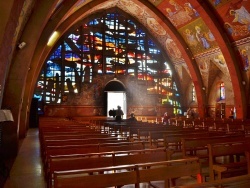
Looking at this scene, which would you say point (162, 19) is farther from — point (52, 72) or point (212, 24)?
point (52, 72)

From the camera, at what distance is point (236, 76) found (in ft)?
56.3

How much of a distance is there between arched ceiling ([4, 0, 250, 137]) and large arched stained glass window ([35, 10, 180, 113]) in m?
1.05

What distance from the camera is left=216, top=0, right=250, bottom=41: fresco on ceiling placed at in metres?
14.7

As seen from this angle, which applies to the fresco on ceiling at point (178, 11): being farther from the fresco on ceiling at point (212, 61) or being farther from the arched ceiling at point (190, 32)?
the fresco on ceiling at point (212, 61)

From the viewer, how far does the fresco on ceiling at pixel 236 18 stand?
1472 centimetres

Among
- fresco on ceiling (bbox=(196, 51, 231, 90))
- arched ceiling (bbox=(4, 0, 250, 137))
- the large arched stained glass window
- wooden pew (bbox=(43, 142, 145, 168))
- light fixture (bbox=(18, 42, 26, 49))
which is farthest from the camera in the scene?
the large arched stained glass window

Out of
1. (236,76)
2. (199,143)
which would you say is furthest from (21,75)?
(236,76)

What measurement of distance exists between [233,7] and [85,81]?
1256 cm

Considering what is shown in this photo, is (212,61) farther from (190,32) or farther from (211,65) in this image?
(190,32)

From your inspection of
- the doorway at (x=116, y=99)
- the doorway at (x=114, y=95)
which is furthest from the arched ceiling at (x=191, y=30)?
the doorway at (x=116, y=99)

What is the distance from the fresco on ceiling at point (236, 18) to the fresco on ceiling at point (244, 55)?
0.73 meters

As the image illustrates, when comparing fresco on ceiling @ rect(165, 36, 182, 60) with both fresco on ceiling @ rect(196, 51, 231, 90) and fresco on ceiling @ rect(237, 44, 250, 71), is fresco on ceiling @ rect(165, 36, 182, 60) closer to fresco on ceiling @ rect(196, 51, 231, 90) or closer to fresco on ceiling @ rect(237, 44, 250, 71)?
fresco on ceiling @ rect(196, 51, 231, 90)

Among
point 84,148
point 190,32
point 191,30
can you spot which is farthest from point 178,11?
point 84,148

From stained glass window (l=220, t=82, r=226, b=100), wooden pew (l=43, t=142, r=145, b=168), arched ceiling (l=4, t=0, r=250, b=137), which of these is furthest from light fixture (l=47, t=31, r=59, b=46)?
stained glass window (l=220, t=82, r=226, b=100)
